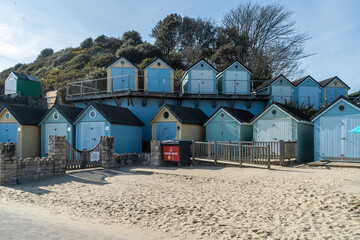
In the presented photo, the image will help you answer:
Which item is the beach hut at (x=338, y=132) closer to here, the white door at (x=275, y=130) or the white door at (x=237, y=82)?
the white door at (x=275, y=130)

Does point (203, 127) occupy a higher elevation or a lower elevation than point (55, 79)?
lower

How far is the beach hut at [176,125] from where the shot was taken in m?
21.8

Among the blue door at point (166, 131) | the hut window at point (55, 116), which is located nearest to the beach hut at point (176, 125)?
the blue door at point (166, 131)

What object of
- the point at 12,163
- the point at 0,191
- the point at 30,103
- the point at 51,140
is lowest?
the point at 0,191

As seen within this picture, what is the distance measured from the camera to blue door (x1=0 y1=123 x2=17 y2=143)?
2266cm

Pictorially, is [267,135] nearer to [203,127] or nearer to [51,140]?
[203,127]

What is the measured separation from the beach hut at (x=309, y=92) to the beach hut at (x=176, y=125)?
11119mm

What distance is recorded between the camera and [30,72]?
60.7 meters

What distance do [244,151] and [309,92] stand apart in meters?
15.2

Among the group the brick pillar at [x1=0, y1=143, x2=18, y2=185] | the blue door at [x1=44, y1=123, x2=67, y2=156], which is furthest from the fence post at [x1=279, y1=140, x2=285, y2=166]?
the blue door at [x1=44, y1=123, x2=67, y2=156]

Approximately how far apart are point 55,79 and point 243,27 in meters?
28.7

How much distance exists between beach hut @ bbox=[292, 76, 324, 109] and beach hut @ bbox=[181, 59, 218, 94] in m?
7.96

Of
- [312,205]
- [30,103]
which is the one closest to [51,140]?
[312,205]

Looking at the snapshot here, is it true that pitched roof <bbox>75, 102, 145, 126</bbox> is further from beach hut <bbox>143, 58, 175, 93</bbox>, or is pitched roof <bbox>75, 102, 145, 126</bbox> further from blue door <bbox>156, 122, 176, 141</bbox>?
beach hut <bbox>143, 58, 175, 93</bbox>
